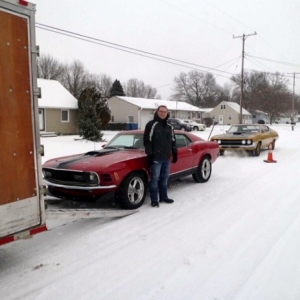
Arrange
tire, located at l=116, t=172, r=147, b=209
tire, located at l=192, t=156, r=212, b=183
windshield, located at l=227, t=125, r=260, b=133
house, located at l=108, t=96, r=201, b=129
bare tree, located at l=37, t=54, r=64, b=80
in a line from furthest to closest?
bare tree, located at l=37, t=54, r=64, b=80
house, located at l=108, t=96, r=201, b=129
windshield, located at l=227, t=125, r=260, b=133
tire, located at l=192, t=156, r=212, b=183
tire, located at l=116, t=172, r=147, b=209

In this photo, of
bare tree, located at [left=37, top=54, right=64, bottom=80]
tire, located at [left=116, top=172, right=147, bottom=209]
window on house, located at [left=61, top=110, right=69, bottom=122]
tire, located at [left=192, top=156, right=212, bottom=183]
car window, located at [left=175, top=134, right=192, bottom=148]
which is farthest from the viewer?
bare tree, located at [left=37, top=54, right=64, bottom=80]

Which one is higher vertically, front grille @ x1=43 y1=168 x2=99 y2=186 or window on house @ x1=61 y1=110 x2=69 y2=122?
window on house @ x1=61 y1=110 x2=69 y2=122

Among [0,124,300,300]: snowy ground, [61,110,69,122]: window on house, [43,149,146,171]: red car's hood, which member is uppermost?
[61,110,69,122]: window on house

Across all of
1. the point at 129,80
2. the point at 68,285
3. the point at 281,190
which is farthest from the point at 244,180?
the point at 129,80

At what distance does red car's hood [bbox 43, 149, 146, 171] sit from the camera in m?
4.83

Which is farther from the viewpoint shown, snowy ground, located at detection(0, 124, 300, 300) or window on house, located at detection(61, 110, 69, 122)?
window on house, located at detection(61, 110, 69, 122)

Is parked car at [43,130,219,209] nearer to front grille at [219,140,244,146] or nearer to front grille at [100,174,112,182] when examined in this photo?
front grille at [100,174,112,182]

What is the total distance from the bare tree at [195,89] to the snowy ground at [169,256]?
281 ft

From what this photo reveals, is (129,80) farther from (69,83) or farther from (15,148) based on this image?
(15,148)

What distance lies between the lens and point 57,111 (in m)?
25.8

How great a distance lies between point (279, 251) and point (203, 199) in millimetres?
2389

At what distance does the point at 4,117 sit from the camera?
2.89 meters

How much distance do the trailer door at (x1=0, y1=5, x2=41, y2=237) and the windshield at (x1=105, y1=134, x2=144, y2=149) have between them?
3.09m

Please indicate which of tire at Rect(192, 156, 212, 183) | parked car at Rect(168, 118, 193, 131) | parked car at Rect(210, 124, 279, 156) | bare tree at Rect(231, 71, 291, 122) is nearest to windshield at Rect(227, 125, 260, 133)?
parked car at Rect(210, 124, 279, 156)
